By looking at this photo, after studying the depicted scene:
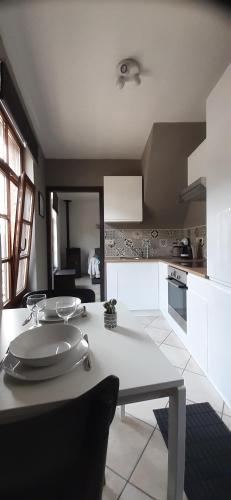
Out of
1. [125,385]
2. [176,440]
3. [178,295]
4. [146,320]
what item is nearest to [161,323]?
[146,320]

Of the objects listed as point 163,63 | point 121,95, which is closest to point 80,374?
point 163,63

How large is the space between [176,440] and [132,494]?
0.61 meters

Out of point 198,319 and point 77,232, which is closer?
point 198,319

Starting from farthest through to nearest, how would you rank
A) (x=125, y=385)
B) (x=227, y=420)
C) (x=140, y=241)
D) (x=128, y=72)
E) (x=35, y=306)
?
(x=140, y=241), (x=128, y=72), (x=227, y=420), (x=35, y=306), (x=125, y=385)

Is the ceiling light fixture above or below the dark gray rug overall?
above

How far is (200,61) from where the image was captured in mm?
1736

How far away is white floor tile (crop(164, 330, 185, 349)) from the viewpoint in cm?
235

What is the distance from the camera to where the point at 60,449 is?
0.41 metres

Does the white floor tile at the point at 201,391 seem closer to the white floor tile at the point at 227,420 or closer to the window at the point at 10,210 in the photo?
the white floor tile at the point at 227,420

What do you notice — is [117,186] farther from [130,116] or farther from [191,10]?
[191,10]

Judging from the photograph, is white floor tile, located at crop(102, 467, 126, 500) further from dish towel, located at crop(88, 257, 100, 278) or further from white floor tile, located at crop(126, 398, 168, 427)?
dish towel, located at crop(88, 257, 100, 278)

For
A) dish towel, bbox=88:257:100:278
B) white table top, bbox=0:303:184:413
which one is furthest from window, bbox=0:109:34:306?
dish towel, bbox=88:257:100:278

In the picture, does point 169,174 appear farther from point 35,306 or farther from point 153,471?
point 153,471

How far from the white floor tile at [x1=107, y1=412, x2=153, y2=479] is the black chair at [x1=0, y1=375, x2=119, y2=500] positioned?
836 mm
